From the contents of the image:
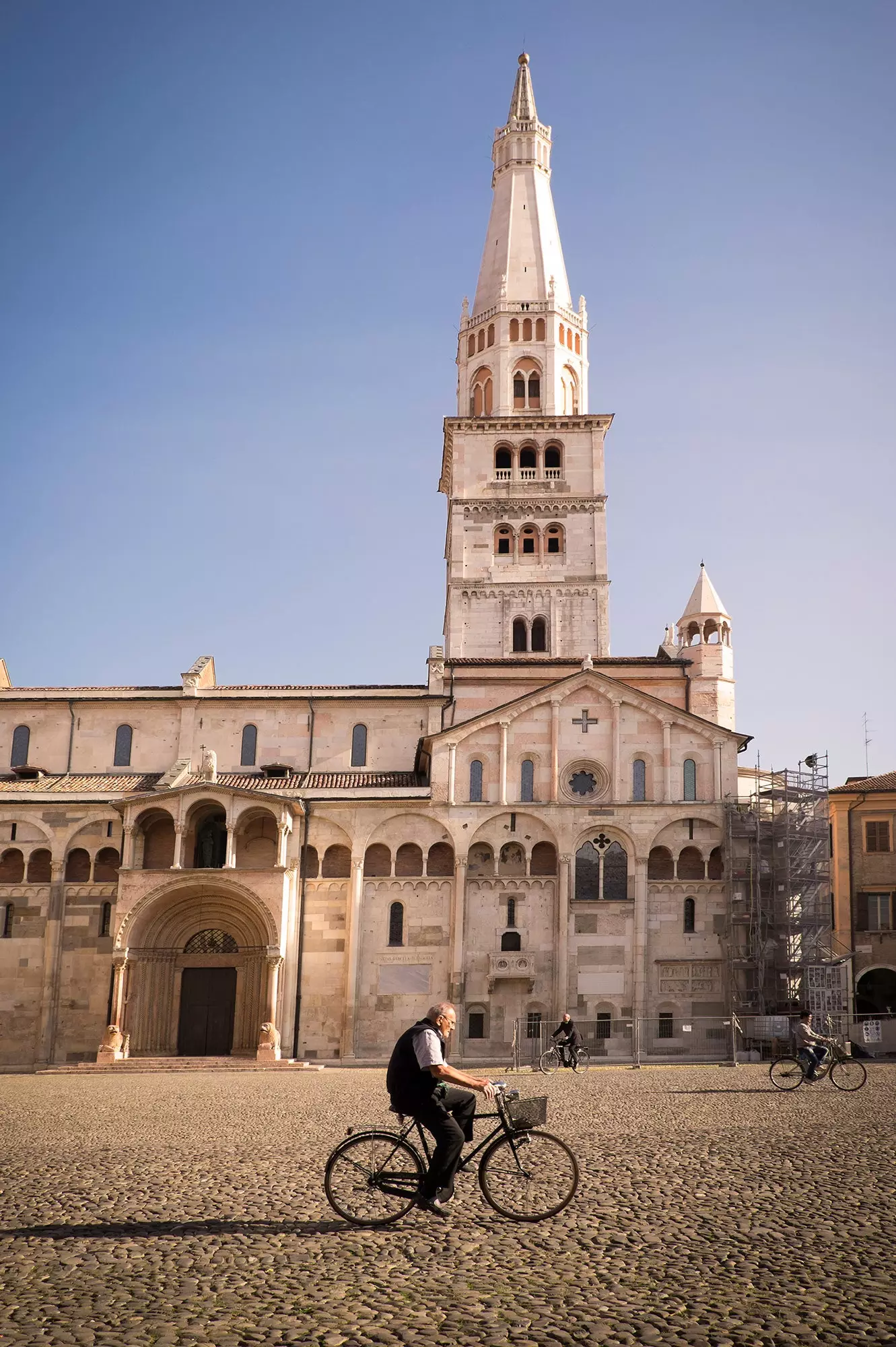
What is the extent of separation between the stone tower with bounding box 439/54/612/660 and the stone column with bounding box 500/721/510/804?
8967 millimetres

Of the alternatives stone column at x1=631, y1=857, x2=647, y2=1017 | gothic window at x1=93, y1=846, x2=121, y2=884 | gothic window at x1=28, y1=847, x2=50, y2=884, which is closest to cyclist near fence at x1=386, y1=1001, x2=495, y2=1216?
stone column at x1=631, y1=857, x2=647, y2=1017

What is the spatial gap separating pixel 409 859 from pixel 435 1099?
34256mm

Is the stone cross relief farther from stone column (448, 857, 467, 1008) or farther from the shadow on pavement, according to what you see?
the shadow on pavement

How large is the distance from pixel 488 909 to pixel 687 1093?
18.7m

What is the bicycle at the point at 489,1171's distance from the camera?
1110cm

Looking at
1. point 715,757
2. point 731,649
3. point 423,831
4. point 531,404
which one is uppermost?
point 531,404

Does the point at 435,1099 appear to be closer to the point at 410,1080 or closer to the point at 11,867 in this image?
the point at 410,1080

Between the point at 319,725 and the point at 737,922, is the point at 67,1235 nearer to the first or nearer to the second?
the point at 737,922

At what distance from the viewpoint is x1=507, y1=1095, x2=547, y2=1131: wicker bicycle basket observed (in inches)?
448

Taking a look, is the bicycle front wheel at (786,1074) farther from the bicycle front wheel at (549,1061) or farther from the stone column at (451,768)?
the stone column at (451,768)

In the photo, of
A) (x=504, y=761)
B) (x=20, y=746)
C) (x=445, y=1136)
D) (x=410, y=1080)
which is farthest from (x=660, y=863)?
(x=445, y=1136)

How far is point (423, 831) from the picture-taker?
44.9 metres

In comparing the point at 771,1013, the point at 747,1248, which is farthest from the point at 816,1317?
the point at 771,1013

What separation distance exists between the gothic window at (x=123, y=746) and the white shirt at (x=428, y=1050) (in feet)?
134
